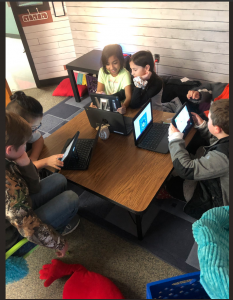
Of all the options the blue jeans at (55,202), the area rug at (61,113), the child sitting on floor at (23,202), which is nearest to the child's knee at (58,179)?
the blue jeans at (55,202)

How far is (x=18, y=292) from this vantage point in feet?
1.78

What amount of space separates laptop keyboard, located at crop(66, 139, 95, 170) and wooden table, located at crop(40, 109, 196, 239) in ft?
0.11

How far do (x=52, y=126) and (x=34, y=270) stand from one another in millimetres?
2041

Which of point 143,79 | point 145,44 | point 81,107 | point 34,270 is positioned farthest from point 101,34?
point 34,270

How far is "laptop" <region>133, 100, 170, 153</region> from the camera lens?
124cm

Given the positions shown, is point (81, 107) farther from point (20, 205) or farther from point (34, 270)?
point (34, 270)

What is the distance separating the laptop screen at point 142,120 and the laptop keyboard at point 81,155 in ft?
0.94

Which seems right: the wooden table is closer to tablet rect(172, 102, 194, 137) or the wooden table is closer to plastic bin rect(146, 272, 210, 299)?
tablet rect(172, 102, 194, 137)

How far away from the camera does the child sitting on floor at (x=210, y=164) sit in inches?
42.4

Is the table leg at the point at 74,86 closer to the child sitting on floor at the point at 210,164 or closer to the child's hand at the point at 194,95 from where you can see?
the child's hand at the point at 194,95

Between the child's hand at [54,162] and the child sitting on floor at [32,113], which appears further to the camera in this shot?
the child's hand at [54,162]

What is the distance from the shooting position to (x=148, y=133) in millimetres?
1355

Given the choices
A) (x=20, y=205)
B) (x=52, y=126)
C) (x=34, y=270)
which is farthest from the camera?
(x=52, y=126)

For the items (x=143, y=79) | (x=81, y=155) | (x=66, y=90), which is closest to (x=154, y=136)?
(x=81, y=155)
